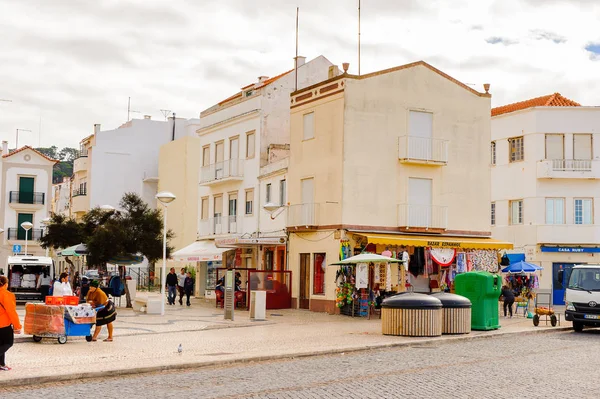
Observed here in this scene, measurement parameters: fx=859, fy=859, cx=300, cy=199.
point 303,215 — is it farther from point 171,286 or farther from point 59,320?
point 59,320

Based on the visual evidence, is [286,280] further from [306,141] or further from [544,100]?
[544,100]

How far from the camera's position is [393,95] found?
113 ft

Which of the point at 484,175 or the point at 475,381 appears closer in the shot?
the point at 475,381

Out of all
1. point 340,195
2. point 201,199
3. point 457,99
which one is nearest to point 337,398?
point 340,195

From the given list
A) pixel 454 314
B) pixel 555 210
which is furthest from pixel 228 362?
pixel 555 210

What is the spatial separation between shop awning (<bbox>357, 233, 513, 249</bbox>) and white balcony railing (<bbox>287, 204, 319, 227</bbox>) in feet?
9.00

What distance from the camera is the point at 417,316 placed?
74.3 feet

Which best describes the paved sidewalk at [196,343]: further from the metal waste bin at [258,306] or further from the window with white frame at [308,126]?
the window with white frame at [308,126]

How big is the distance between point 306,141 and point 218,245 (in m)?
6.25

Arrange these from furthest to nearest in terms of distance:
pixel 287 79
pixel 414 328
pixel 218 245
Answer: pixel 287 79, pixel 218 245, pixel 414 328

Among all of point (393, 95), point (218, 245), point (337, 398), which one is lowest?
point (337, 398)

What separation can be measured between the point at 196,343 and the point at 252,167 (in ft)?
70.2

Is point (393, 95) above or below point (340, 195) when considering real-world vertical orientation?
above

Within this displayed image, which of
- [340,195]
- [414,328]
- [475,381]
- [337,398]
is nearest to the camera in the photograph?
[337,398]
